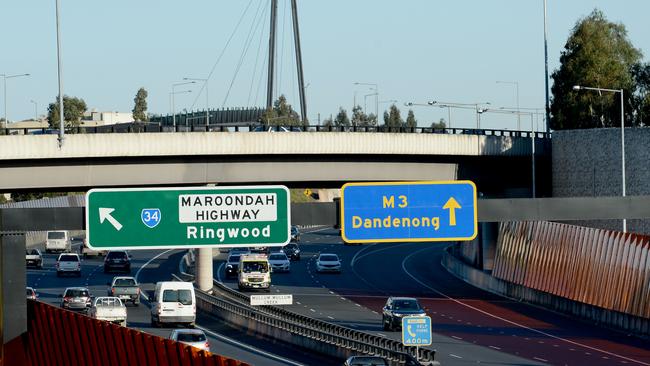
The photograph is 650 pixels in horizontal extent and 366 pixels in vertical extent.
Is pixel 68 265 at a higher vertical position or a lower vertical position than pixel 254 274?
lower

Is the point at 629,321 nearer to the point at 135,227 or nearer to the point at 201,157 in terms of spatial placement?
the point at 201,157

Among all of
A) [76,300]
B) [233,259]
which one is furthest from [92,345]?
[233,259]

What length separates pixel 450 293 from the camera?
77.9 meters

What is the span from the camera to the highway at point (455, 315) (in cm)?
4609

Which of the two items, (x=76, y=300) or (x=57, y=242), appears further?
(x=57, y=242)

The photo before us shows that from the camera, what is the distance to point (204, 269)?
73125 millimetres

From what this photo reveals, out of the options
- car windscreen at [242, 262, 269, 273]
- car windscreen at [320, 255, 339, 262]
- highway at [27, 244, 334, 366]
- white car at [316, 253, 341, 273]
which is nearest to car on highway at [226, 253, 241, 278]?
highway at [27, 244, 334, 366]

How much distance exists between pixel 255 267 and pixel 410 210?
54.7 meters

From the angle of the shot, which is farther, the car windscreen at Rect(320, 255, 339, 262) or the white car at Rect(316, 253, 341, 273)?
the car windscreen at Rect(320, 255, 339, 262)

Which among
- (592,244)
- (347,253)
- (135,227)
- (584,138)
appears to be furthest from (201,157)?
(347,253)

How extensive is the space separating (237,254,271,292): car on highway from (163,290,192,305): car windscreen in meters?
21.4

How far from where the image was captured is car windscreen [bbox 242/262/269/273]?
7681 cm

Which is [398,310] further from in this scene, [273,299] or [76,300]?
[76,300]

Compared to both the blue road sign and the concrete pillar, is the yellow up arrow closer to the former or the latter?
the blue road sign
